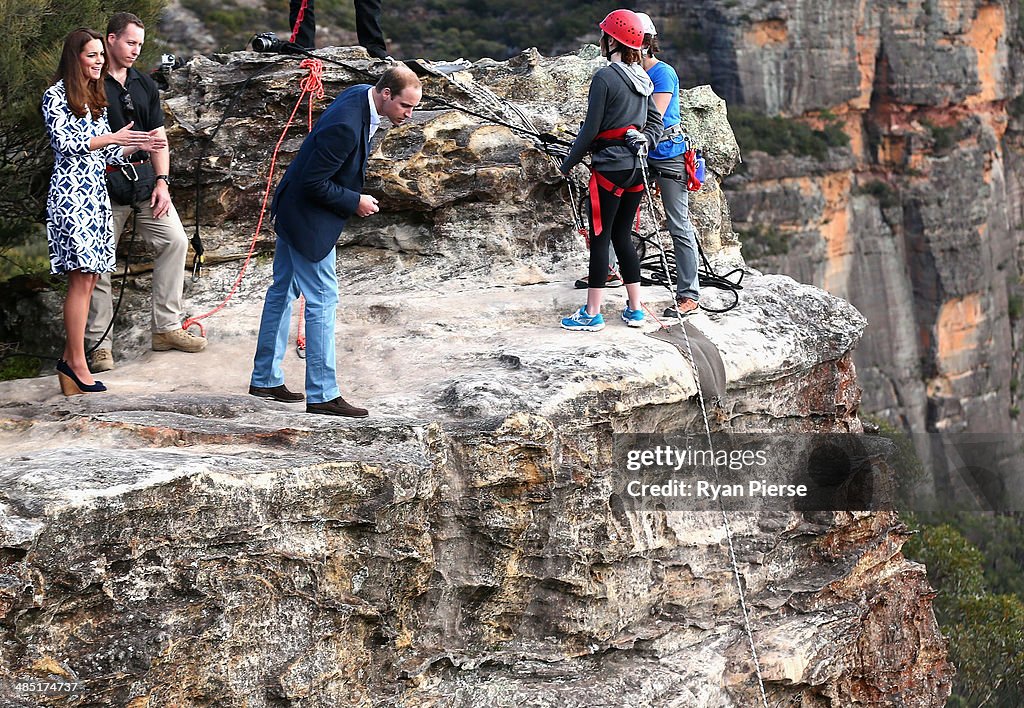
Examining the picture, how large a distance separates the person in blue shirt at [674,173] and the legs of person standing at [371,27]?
304 centimetres

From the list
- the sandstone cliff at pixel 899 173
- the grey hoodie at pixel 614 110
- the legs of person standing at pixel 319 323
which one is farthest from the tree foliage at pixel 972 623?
the sandstone cliff at pixel 899 173

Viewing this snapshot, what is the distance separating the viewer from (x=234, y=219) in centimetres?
903

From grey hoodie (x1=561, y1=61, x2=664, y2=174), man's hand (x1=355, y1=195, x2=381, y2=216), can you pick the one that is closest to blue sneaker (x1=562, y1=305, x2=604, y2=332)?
grey hoodie (x1=561, y1=61, x2=664, y2=174)

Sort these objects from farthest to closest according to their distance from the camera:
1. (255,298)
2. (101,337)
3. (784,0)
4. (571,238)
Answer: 1. (784,0)
2. (571,238)
3. (255,298)
4. (101,337)

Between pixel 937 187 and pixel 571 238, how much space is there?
45080 millimetres

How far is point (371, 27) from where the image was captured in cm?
958

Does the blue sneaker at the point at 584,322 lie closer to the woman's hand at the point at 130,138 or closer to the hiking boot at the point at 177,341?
the hiking boot at the point at 177,341

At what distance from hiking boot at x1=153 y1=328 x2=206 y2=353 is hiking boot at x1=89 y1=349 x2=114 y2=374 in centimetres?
41

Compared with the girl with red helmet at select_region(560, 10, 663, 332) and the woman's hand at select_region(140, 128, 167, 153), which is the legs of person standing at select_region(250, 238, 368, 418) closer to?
the woman's hand at select_region(140, 128, 167, 153)

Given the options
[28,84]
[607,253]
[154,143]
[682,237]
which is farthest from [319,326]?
[28,84]

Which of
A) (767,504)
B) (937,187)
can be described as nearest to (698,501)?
(767,504)

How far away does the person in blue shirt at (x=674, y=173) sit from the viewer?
733 centimetres

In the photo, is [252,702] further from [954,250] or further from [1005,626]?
[954,250]

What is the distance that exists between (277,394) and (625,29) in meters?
3.04
